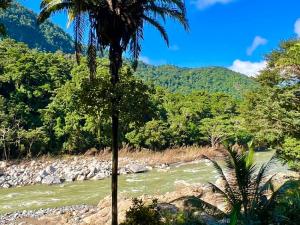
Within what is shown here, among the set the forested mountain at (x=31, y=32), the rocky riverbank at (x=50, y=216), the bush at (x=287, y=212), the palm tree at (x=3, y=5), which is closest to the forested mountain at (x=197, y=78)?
the forested mountain at (x=31, y=32)

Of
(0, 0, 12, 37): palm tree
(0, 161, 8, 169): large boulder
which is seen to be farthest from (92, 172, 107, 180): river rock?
(0, 0, 12, 37): palm tree

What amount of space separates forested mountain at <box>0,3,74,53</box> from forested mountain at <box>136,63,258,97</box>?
1438 inches

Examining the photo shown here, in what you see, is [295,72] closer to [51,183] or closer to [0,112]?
[51,183]

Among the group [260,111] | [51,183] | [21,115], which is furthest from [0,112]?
[260,111]

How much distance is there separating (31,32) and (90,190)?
481ft

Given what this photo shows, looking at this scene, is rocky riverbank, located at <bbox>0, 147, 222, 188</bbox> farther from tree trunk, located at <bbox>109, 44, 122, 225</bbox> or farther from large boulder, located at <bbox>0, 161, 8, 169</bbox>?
tree trunk, located at <bbox>109, 44, 122, 225</bbox>

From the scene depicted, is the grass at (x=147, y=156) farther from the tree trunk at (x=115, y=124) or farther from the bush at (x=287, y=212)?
the bush at (x=287, y=212)

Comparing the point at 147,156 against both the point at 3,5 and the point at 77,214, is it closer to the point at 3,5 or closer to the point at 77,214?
the point at 77,214

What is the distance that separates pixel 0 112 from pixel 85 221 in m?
32.5

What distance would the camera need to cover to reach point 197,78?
174125mm

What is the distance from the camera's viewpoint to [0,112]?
46.9 m

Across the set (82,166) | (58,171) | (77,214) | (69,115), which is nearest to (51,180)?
(58,171)

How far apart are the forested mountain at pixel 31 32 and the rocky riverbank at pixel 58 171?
11489 centimetres

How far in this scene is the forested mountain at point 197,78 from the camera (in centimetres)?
15276
